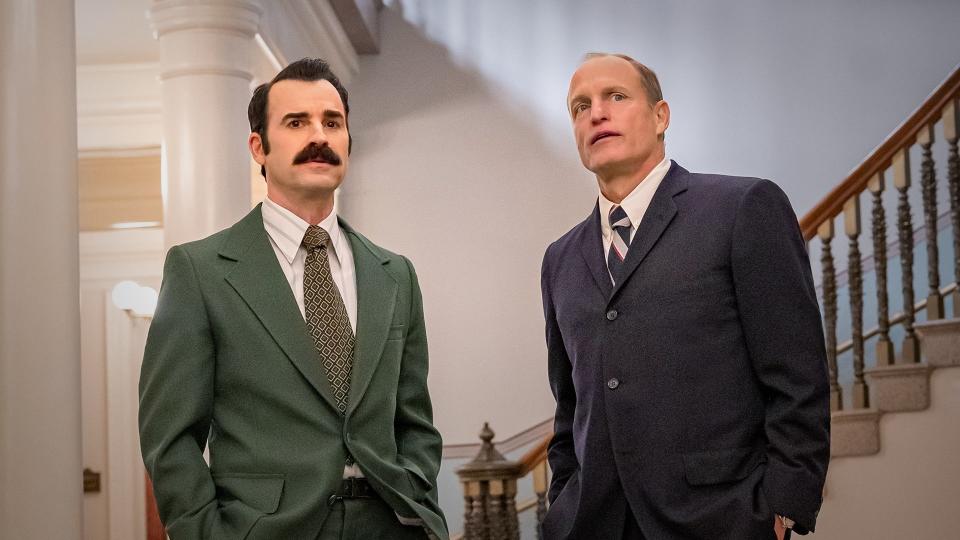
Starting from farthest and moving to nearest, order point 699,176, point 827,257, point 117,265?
point 117,265 < point 827,257 < point 699,176

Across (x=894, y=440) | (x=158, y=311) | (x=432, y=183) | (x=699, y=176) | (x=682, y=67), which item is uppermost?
(x=682, y=67)

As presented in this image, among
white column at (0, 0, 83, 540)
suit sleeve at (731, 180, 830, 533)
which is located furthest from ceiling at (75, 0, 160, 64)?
suit sleeve at (731, 180, 830, 533)

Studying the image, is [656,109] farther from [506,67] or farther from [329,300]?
[506,67]

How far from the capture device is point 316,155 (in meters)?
2.19

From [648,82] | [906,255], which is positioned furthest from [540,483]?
[648,82]

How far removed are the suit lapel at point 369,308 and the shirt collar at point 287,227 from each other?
81mm

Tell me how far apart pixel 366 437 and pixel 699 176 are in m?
0.84

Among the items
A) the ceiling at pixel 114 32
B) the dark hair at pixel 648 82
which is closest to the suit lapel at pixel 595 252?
the dark hair at pixel 648 82

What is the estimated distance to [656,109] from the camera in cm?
226

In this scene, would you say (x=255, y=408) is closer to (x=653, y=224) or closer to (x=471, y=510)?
(x=653, y=224)

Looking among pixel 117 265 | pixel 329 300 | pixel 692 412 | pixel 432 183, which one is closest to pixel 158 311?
pixel 329 300

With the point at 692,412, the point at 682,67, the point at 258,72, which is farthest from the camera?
the point at 682,67

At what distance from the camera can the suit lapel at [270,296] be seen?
208 centimetres

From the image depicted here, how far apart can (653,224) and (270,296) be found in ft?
2.48
